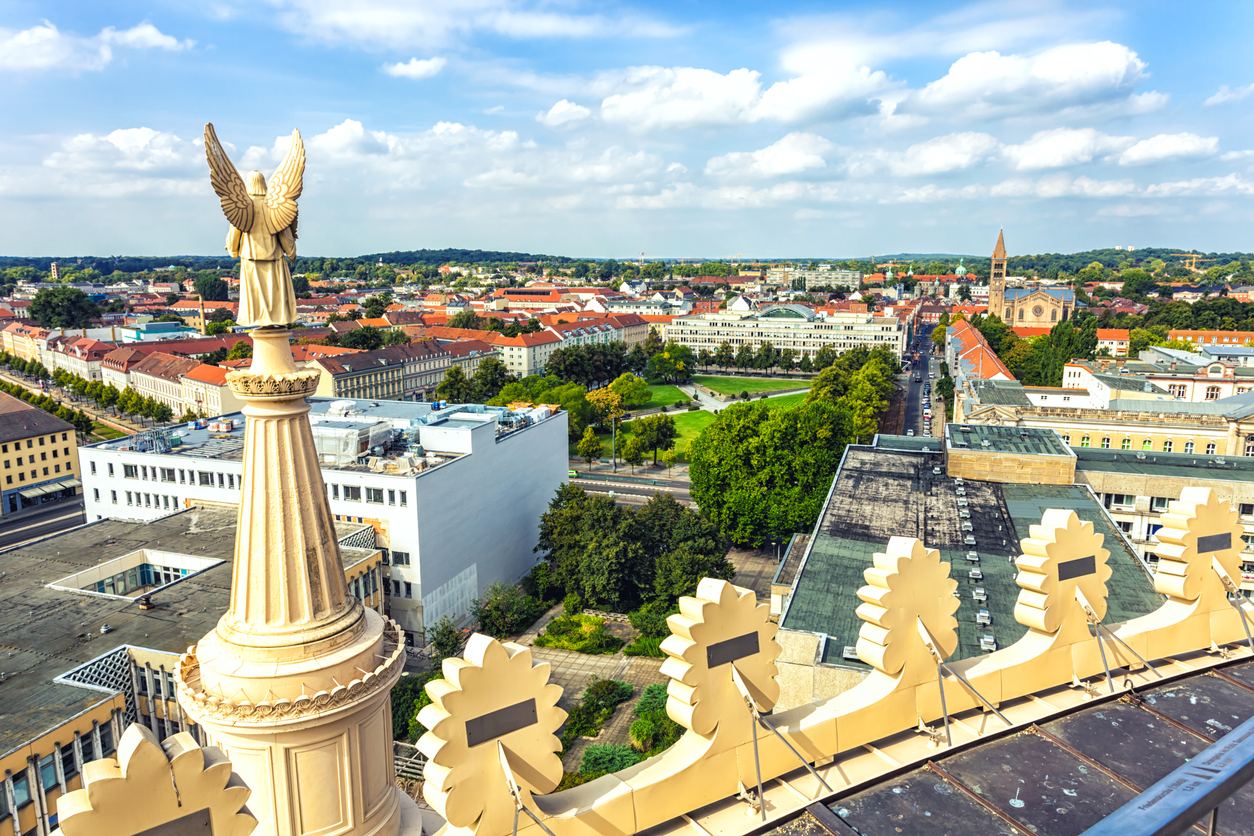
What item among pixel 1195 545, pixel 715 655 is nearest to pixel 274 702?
pixel 715 655

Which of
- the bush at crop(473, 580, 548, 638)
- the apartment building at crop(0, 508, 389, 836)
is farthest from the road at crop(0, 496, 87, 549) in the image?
the bush at crop(473, 580, 548, 638)

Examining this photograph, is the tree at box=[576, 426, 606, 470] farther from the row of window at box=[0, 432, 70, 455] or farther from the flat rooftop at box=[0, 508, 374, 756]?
the row of window at box=[0, 432, 70, 455]

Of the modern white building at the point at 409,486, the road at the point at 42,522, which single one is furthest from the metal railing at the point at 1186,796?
the road at the point at 42,522

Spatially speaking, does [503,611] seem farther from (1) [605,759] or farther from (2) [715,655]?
(2) [715,655]

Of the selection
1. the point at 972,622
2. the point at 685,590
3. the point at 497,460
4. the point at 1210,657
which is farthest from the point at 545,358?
the point at 1210,657

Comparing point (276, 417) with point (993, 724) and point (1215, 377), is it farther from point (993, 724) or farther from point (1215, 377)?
point (1215, 377)
